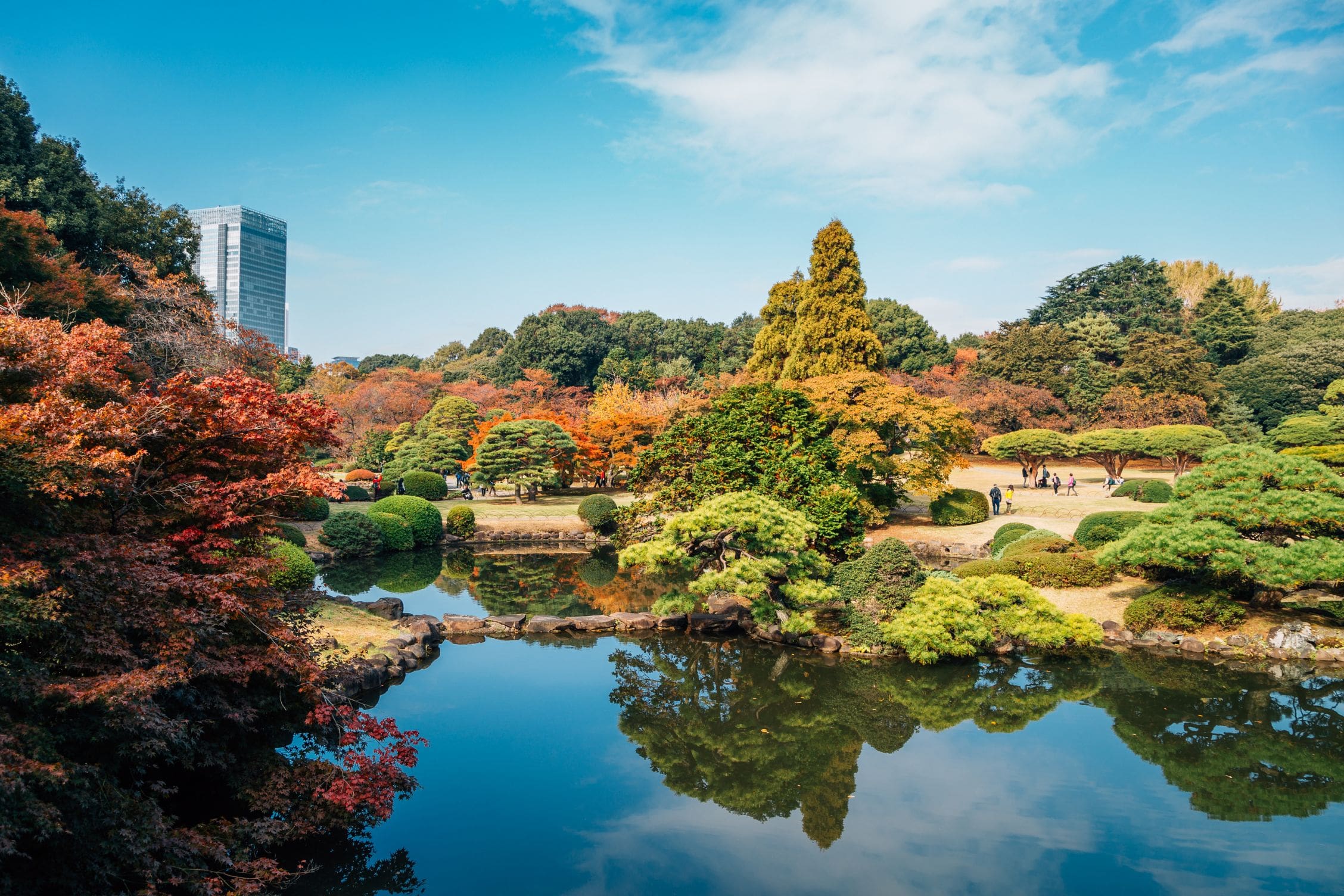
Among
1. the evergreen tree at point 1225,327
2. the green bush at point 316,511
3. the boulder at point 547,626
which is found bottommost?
the boulder at point 547,626

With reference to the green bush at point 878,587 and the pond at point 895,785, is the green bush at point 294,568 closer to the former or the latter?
the pond at point 895,785

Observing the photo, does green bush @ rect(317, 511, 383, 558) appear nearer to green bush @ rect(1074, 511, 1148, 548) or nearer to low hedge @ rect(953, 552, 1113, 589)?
low hedge @ rect(953, 552, 1113, 589)

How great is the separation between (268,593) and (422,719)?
3353 mm

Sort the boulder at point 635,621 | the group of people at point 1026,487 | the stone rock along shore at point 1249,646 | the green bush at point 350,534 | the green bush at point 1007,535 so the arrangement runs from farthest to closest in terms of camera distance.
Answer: the group of people at point 1026,487
the green bush at point 350,534
the green bush at point 1007,535
the boulder at point 635,621
the stone rock along shore at point 1249,646

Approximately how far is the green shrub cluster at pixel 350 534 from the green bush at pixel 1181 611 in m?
16.3

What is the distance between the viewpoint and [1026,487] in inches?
1126

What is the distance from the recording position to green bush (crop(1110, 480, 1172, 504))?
71.2 feet

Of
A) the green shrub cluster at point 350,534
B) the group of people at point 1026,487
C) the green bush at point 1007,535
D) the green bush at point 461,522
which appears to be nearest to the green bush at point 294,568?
the green shrub cluster at point 350,534

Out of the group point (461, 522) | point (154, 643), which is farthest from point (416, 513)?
point (154, 643)

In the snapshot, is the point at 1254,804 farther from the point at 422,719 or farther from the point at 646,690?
the point at 422,719

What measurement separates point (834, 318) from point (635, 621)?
1391 cm

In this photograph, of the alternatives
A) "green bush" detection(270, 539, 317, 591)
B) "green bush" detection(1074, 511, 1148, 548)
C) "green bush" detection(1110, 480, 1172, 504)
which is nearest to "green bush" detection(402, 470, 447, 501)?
"green bush" detection(270, 539, 317, 591)

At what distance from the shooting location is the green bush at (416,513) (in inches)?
798

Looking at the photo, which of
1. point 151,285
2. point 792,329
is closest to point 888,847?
point 151,285
